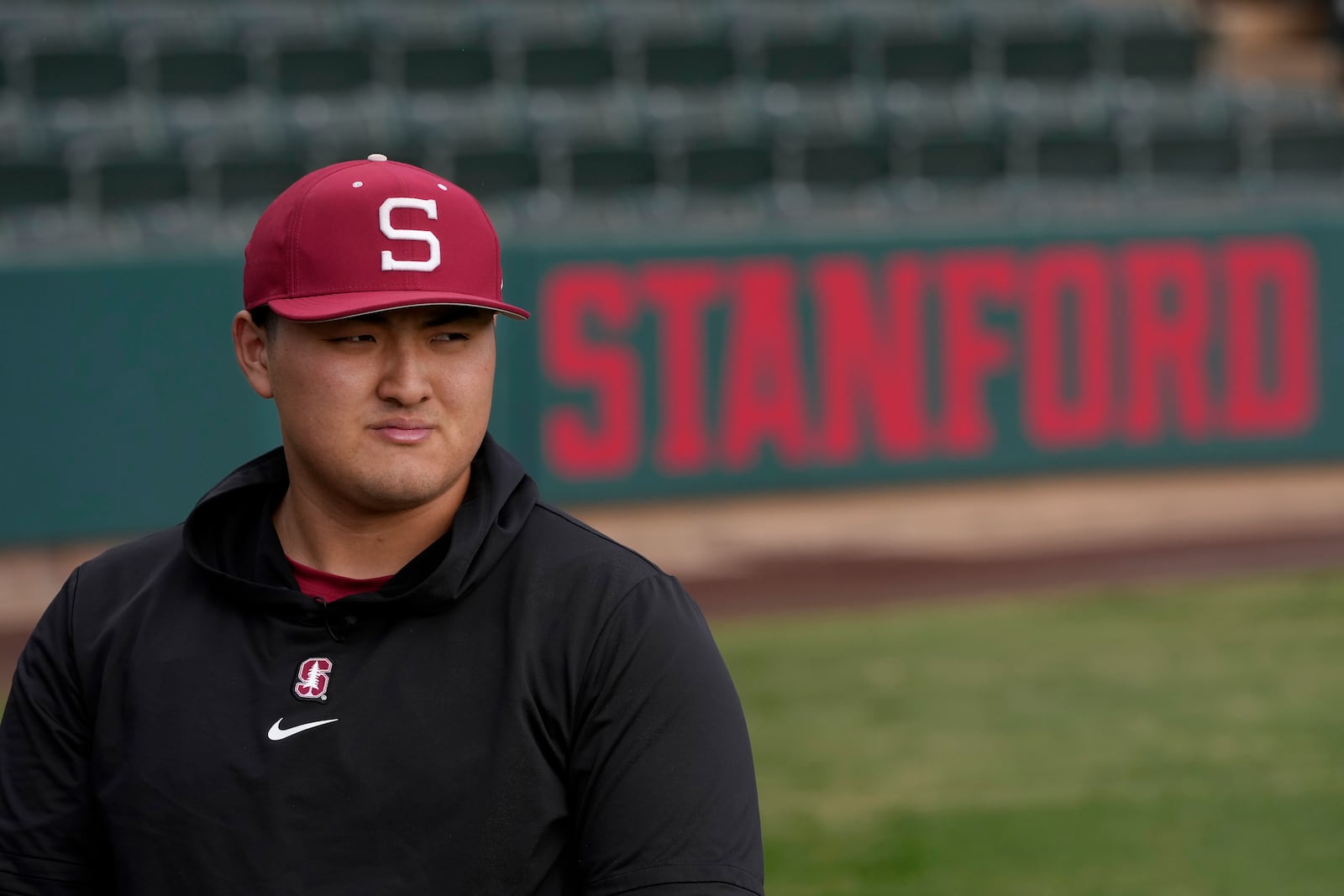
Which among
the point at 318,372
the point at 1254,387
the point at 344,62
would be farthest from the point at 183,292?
the point at 318,372

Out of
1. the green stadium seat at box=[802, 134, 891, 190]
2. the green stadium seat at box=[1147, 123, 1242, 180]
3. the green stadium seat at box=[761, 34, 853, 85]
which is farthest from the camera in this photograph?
the green stadium seat at box=[761, 34, 853, 85]

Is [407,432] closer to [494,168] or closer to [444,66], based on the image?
[494,168]

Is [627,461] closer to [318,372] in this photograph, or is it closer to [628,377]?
[628,377]

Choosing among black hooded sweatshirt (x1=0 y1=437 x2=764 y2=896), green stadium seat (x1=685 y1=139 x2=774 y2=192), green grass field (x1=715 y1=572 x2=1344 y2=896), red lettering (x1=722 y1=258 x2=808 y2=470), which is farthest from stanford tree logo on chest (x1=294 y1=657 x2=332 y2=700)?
green stadium seat (x1=685 y1=139 x2=774 y2=192)

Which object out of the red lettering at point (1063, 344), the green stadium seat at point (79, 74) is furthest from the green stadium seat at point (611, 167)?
the green stadium seat at point (79, 74)

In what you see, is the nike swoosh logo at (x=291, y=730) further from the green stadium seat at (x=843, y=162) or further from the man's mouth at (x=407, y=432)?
the green stadium seat at (x=843, y=162)

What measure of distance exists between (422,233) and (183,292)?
22.0ft

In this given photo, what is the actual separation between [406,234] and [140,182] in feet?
26.7

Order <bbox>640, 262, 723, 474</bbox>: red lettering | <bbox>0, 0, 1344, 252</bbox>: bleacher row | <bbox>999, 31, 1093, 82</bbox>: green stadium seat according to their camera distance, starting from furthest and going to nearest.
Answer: <bbox>999, 31, 1093, 82</bbox>: green stadium seat → <bbox>0, 0, 1344, 252</bbox>: bleacher row → <bbox>640, 262, 723, 474</bbox>: red lettering

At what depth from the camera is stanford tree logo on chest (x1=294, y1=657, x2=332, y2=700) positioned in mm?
1787

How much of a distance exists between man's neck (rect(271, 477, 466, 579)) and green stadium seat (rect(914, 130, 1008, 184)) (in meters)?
9.05

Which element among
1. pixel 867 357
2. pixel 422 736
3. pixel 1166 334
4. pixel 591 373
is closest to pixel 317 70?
pixel 591 373

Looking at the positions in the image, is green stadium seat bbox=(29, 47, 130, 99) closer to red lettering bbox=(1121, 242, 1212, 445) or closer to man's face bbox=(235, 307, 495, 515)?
red lettering bbox=(1121, 242, 1212, 445)

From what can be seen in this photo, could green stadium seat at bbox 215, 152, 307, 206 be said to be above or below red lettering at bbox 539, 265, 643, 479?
above
